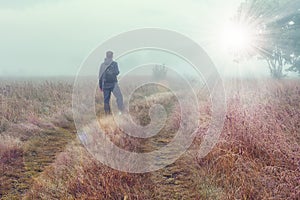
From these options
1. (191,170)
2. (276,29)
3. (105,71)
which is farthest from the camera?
(276,29)

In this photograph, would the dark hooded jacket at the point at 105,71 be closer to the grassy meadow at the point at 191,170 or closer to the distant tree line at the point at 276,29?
the grassy meadow at the point at 191,170

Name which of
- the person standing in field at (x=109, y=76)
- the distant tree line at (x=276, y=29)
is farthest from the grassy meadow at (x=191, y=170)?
the distant tree line at (x=276, y=29)

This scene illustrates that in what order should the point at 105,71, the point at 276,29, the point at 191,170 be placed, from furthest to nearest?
the point at 276,29
the point at 105,71
the point at 191,170

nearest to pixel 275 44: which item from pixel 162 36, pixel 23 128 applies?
pixel 162 36

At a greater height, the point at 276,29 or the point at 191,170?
the point at 276,29

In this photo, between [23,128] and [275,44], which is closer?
[23,128]

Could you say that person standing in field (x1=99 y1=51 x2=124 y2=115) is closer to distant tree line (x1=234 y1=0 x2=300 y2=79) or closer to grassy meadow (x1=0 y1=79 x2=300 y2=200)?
grassy meadow (x1=0 y1=79 x2=300 y2=200)

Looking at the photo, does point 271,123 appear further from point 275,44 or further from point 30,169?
point 275,44

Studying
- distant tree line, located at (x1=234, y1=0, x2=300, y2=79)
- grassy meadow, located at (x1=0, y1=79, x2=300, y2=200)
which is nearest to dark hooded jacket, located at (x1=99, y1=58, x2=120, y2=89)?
grassy meadow, located at (x1=0, y1=79, x2=300, y2=200)

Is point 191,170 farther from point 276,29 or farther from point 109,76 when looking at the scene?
point 276,29

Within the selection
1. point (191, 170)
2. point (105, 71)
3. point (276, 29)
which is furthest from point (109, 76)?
point (276, 29)

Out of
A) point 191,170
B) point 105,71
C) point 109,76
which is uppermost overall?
point 105,71

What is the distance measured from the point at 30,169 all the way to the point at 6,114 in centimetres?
403

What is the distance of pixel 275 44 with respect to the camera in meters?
28.7
